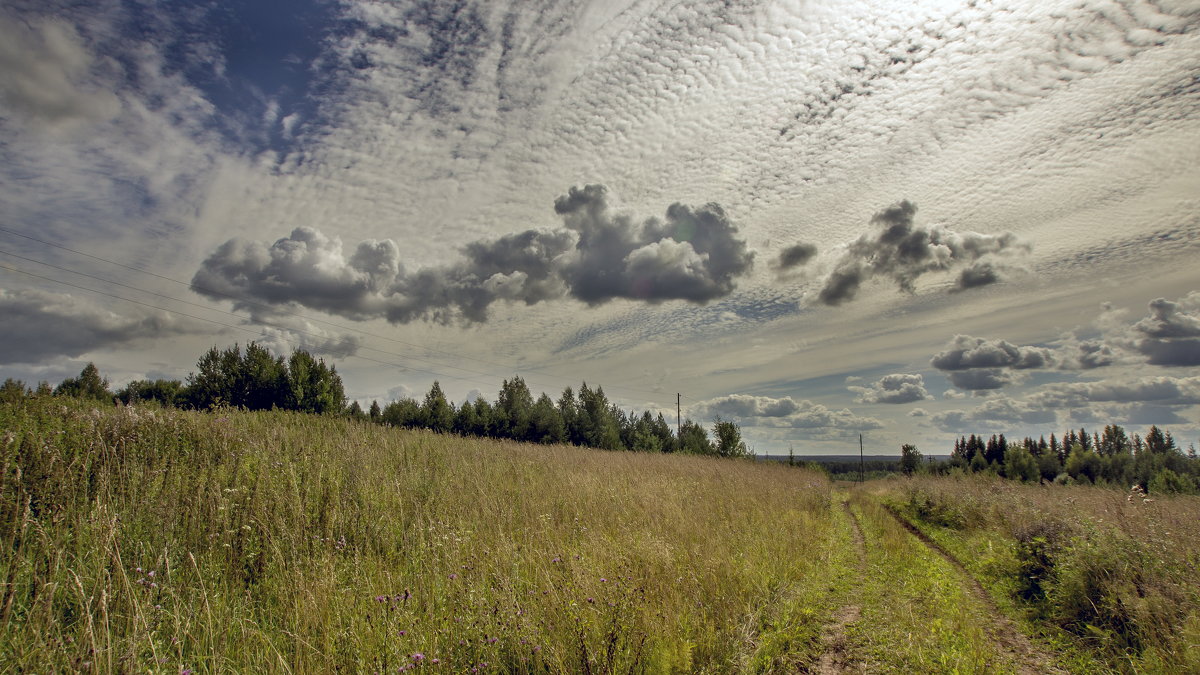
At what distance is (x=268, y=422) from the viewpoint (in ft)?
33.3

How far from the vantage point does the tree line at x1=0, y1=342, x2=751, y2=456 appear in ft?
152

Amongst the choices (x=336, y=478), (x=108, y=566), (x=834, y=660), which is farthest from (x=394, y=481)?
(x=834, y=660)

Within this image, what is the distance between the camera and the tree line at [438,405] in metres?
46.5

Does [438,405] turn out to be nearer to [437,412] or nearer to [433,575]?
[437,412]

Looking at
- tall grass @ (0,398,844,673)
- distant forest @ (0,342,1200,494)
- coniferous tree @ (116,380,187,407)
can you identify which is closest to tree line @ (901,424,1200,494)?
distant forest @ (0,342,1200,494)

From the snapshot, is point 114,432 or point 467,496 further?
point 467,496

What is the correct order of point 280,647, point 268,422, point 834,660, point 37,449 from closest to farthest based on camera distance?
point 280,647
point 834,660
point 37,449
point 268,422

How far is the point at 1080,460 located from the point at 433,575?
95700 millimetres

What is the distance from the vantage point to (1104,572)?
6.96m

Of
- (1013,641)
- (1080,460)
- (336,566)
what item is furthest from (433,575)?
(1080,460)

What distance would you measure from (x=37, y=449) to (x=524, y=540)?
216 inches

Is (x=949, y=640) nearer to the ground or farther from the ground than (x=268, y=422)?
nearer to the ground

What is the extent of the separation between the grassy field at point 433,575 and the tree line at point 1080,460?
13.9 m

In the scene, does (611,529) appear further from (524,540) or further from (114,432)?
(114,432)
